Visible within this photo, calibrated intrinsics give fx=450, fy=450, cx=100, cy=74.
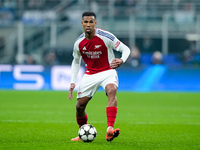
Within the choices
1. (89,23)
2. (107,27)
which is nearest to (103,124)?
(89,23)

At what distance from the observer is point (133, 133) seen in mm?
8664

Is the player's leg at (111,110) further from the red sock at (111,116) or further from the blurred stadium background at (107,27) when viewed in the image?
the blurred stadium background at (107,27)

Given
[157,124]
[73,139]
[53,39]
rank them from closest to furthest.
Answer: [73,139] → [157,124] → [53,39]

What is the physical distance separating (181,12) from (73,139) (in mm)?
21325

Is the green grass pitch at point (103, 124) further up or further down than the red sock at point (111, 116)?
further down

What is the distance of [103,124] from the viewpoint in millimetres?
10227

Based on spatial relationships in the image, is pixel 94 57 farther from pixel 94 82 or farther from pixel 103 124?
pixel 103 124

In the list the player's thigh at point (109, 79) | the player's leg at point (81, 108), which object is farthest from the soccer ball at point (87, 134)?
the player's thigh at point (109, 79)

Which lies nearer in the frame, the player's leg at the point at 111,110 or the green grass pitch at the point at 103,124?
the player's leg at the point at 111,110

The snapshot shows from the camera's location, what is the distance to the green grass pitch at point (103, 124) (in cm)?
698

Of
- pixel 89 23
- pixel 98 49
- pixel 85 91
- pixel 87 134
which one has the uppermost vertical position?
pixel 89 23

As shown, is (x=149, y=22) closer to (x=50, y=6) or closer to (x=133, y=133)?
(x=50, y=6)

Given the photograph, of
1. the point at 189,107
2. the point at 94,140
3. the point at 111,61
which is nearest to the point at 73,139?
the point at 94,140

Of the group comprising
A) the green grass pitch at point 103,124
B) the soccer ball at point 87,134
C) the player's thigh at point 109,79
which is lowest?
the green grass pitch at point 103,124
